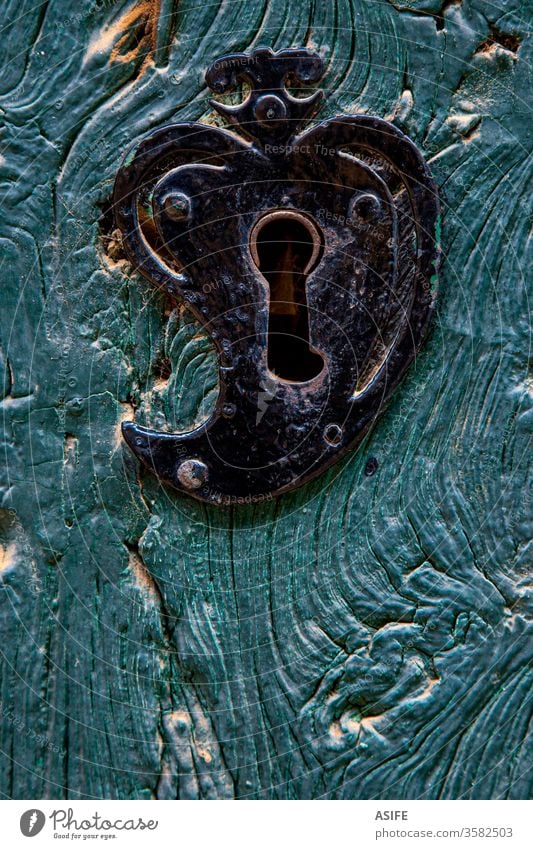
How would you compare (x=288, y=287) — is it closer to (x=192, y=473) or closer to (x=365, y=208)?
(x=365, y=208)

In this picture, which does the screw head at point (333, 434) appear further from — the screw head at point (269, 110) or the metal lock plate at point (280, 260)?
the screw head at point (269, 110)

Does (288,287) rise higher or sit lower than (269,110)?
lower

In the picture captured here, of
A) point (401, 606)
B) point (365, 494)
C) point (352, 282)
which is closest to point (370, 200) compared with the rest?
point (352, 282)

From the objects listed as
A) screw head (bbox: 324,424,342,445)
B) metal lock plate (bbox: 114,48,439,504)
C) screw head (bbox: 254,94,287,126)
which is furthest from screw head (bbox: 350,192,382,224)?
screw head (bbox: 324,424,342,445)

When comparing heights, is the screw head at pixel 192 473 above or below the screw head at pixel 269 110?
below

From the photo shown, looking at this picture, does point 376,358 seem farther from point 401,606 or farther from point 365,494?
point 401,606

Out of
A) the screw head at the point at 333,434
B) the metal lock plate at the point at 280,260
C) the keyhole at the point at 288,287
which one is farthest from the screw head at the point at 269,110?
the screw head at the point at 333,434

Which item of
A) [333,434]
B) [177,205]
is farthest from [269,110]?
[333,434]
